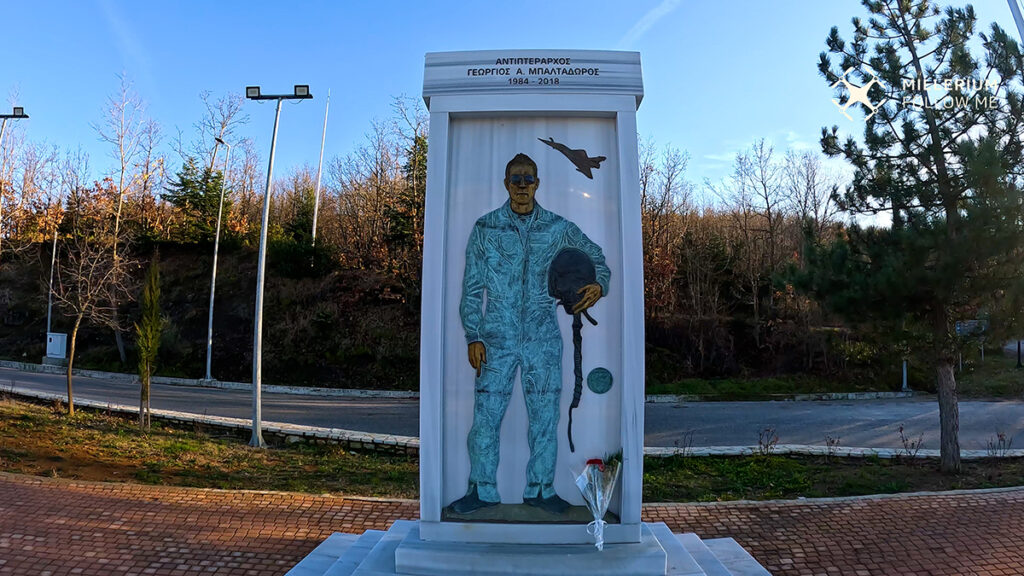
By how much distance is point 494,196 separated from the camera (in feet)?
14.6

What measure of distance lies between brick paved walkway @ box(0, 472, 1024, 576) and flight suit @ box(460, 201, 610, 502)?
244 centimetres

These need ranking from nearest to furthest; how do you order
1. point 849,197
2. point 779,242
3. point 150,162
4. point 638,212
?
point 638,212 → point 849,197 → point 779,242 → point 150,162

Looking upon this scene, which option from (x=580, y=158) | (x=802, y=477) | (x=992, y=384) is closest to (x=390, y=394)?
(x=802, y=477)

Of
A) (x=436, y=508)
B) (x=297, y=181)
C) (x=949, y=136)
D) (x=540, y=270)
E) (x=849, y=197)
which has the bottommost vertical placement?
(x=436, y=508)

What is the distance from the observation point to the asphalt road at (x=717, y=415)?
13481 millimetres

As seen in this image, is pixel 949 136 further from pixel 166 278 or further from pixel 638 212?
pixel 166 278

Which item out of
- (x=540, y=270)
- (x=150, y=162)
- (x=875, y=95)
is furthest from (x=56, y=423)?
(x=150, y=162)

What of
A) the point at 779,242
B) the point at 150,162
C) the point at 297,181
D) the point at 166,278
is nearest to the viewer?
the point at 779,242

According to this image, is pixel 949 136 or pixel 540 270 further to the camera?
pixel 949 136

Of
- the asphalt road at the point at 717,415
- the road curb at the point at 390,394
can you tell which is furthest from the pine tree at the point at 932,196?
the road curb at the point at 390,394

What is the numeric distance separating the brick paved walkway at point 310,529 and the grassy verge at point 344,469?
2.79 feet

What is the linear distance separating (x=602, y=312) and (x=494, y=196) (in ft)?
3.85

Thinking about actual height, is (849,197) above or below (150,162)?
below

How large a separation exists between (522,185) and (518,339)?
1.13 metres
